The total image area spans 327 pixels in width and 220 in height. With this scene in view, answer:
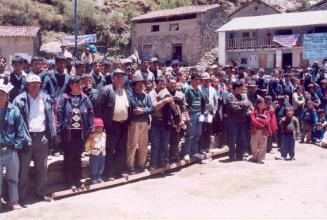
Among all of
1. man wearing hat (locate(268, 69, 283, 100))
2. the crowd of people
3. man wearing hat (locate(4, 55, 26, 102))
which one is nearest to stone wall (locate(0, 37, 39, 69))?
the crowd of people

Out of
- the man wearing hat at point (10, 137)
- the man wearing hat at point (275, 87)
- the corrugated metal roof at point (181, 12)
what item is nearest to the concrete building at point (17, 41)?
the corrugated metal roof at point (181, 12)

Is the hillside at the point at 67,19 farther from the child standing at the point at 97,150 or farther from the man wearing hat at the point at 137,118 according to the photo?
the child standing at the point at 97,150

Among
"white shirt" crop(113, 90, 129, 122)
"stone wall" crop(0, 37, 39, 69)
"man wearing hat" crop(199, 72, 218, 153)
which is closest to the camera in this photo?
"white shirt" crop(113, 90, 129, 122)

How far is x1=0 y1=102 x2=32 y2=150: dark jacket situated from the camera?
6.61 metres

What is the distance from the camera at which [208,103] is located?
10.1 m

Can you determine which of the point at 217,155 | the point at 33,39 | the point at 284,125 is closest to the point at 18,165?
the point at 217,155

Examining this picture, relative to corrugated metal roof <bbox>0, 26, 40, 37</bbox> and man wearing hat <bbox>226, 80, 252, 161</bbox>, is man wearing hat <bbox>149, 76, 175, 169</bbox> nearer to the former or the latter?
man wearing hat <bbox>226, 80, 252, 161</bbox>

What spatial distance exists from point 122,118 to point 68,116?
1.16 m

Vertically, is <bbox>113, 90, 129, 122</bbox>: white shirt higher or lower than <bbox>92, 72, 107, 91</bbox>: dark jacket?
lower

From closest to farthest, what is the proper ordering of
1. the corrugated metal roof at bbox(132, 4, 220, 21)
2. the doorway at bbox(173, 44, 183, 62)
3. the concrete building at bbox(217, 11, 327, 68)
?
the concrete building at bbox(217, 11, 327, 68) < the corrugated metal roof at bbox(132, 4, 220, 21) < the doorway at bbox(173, 44, 183, 62)

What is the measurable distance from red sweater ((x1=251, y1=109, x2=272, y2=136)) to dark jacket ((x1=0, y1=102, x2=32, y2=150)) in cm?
584

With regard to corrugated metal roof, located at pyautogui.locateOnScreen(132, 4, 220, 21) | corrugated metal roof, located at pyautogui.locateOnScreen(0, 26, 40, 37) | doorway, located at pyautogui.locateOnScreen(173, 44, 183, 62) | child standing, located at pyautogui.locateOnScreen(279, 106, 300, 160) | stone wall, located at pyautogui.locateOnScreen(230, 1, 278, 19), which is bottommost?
child standing, located at pyautogui.locateOnScreen(279, 106, 300, 160)

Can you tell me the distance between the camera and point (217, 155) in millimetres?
11008

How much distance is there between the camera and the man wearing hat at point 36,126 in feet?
22.6
